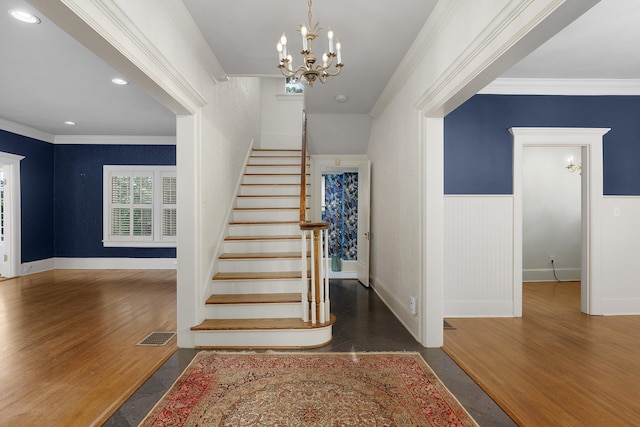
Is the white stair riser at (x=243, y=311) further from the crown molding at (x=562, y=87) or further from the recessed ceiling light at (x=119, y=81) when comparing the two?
the crown molding at (x=562, y=87)

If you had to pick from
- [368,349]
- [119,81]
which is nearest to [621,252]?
[368,349]

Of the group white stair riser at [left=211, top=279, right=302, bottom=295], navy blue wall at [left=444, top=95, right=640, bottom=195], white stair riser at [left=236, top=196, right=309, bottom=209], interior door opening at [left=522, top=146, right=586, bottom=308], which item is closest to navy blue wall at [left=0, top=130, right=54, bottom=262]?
white stair riser at [left=236, top=196, right=309, bottom=209]

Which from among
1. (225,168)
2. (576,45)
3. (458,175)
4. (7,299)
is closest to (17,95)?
(7,299)

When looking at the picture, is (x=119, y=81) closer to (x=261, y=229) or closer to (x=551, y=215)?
(x=261, y=229)

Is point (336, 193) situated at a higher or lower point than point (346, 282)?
higher

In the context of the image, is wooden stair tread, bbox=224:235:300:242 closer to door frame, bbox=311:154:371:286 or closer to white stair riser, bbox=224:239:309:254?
white stair riser, bbox=224:239:309:254

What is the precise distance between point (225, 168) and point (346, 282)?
288 cm

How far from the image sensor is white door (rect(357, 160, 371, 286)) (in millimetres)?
5172

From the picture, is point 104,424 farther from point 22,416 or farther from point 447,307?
point 447,307

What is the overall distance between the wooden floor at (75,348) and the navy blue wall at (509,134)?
3545 millimetres

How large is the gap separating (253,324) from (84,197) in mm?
5733

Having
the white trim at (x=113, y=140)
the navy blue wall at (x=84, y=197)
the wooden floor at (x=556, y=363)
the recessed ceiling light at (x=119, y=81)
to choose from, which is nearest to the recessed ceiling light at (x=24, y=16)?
the recessed ceiling light at (x=119, y=81)

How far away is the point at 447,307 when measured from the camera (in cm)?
368

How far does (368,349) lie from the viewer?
109 inches
